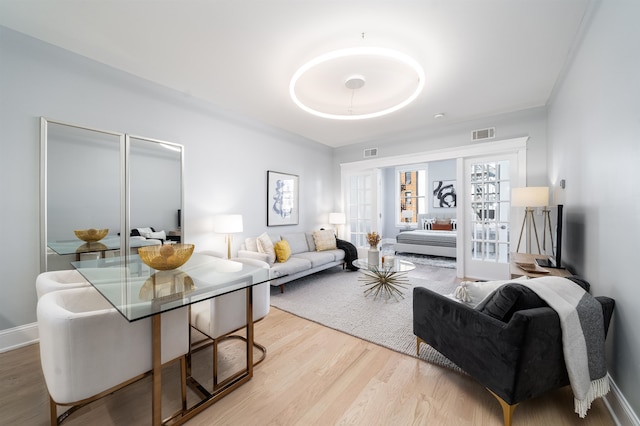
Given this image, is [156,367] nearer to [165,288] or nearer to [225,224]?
[165,288]

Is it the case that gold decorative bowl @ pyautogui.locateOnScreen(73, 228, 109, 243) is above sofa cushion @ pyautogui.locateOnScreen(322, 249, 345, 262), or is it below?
above

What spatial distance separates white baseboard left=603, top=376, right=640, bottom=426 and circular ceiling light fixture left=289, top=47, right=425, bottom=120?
102 inches

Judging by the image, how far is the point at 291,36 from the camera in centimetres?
213

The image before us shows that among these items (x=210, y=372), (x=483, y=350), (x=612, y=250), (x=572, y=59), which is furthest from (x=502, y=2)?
(x=210, y=372)

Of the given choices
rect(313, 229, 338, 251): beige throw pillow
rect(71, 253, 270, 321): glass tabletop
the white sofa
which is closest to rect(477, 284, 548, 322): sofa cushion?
rect(71, 253, 270, 321): glass tabletop

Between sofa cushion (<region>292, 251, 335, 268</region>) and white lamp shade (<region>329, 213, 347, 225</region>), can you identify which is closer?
sofa cushion (<region>292, 251, 335, 268</region>)

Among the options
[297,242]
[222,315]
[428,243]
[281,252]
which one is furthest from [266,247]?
[428,243]

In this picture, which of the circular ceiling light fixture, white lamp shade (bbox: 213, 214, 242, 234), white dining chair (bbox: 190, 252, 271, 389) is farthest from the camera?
white lamp shade (bbox: 213, 214, 242, 234)

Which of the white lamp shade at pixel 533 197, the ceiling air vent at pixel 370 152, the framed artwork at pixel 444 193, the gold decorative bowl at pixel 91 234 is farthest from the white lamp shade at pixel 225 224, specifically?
the framed artwork at pixel 444 193

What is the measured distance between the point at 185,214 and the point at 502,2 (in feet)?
12.4

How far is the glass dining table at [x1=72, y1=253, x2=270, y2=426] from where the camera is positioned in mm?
1221

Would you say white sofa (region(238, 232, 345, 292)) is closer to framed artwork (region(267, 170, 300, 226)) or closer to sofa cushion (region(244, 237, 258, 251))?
sofa cushion (region(244, 237, 258, 251))

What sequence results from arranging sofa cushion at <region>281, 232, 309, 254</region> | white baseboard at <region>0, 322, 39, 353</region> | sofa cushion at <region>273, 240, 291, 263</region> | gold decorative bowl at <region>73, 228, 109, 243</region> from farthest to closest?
sofa cushion at <region>281, 232, 309, 254</region> < sofa cushion at <region>273, 240, 291, 263</region> < gold decorative bowl at <region>73, 228, 109, 243</region> < white baseboard at <region>0, 322, 39, 353</region>

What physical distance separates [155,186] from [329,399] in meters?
2.91
